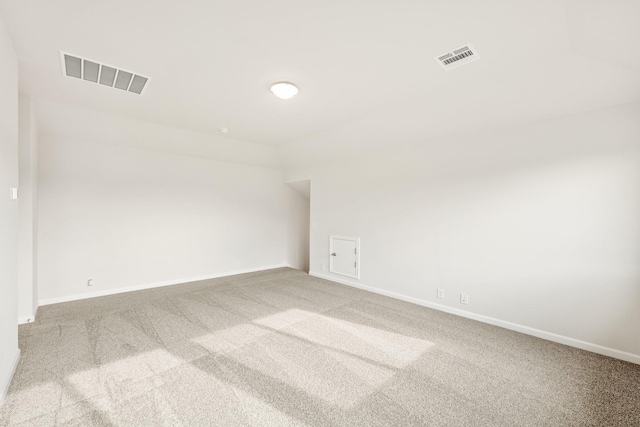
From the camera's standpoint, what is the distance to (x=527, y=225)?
→ 300 centimetres

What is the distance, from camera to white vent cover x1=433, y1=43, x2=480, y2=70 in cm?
222

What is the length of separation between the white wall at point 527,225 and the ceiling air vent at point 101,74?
3.40 meters

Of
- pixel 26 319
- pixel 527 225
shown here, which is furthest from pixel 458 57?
pixel 26 319

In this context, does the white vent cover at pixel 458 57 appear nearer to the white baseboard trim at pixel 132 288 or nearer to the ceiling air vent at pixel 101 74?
the ceiling air vent at pixel 101 74

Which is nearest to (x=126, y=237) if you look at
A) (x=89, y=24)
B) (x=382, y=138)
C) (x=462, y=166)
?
(x=89, y=24)

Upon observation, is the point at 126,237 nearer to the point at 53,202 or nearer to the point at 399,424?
the point at 53,202

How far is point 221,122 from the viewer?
13.2 feet

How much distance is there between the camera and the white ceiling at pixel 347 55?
5.94 feet

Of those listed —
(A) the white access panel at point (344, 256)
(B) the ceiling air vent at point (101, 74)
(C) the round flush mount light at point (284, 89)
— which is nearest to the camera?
(B) the ceiling air vent at point (101, 74)

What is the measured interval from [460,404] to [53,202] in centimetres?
534

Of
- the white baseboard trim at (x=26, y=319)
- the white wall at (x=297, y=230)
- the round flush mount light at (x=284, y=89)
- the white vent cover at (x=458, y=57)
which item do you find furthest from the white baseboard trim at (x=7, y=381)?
the white wall at (x=297, y=230)

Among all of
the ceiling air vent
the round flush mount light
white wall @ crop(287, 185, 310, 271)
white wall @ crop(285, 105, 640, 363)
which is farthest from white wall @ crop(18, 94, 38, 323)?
white wall @ crop(285, 105, 640, 363)

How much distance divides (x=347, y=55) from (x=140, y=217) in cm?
421

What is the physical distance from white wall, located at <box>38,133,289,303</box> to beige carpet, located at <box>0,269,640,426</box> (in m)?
0.83
